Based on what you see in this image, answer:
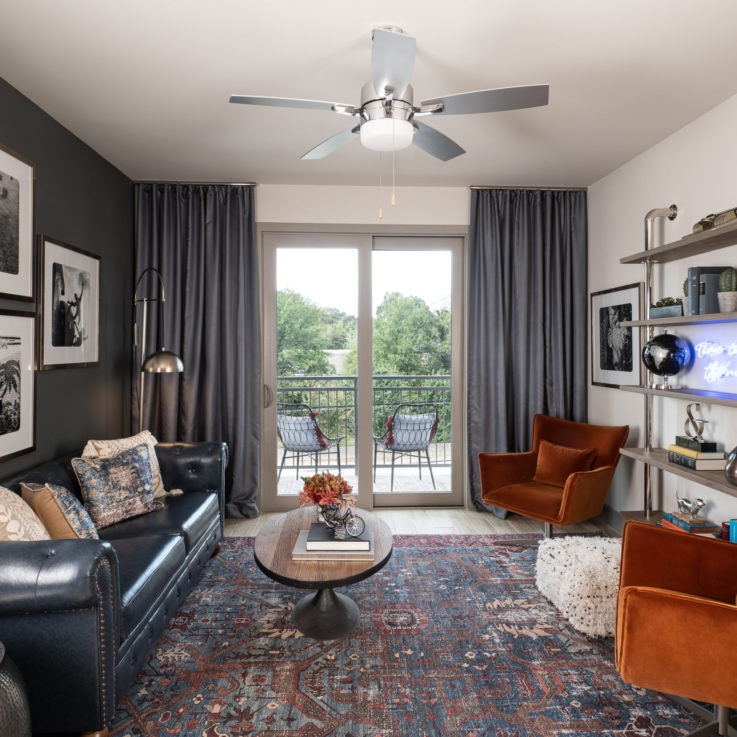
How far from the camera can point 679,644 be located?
1711mm

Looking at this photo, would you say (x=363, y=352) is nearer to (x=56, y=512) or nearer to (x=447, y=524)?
(x=447, y=524)

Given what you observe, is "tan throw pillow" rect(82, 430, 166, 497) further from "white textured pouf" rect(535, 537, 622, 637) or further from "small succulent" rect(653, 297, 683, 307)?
"small succulent" rect(653, 297, 683, 307)

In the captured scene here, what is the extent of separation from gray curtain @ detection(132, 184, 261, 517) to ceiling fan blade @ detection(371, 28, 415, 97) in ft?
8.26

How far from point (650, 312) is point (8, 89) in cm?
377

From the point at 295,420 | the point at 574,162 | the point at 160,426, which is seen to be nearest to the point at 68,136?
the point at 160,426

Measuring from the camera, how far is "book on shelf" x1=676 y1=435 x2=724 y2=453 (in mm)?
2791

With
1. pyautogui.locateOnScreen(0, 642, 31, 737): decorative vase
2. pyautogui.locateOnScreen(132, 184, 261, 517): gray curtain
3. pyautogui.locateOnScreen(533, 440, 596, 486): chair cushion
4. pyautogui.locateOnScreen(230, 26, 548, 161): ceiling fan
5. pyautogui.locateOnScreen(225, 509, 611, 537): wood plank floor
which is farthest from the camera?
pyautogui.locateOnScreen(132, 184, 261, 517): gray curtain

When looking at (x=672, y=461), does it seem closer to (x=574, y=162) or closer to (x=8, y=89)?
(x=574, y=162)

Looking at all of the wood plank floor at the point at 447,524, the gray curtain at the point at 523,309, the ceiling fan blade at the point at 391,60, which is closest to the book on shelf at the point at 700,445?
the wood plank floor at the point at 447,524

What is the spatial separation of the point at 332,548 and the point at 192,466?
144cm

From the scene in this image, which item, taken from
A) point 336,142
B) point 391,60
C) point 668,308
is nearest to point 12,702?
point 391,60

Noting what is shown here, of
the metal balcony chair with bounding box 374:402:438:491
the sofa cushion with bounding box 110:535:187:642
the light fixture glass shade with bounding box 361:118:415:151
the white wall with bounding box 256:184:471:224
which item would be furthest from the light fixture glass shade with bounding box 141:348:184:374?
the light fixture glass shade with bounding box 361:118:415:151

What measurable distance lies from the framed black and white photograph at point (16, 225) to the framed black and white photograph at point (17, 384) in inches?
6.1

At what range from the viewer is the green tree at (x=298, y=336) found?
4465 millimetres
